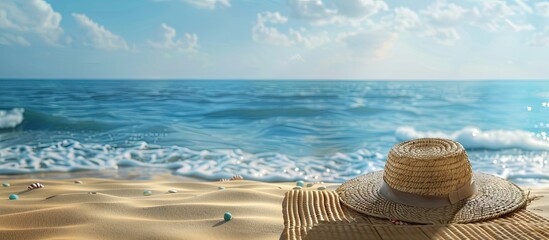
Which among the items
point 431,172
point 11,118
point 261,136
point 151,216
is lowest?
point 261,136

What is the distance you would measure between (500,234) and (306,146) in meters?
7.02

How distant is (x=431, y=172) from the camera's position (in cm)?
239

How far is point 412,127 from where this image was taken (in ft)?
42.2

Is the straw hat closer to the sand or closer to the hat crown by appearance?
the hat crown

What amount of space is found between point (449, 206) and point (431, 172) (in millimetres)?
187

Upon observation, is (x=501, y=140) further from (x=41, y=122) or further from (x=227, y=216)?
(x=41, y=122)

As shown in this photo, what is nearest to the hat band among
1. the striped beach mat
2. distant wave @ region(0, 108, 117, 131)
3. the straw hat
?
the straw hat

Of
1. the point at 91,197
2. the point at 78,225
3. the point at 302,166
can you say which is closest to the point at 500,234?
the point at 78,225

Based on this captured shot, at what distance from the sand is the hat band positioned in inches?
18.5

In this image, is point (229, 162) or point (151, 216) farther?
point (229, 162)

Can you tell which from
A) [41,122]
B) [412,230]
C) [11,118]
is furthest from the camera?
[11,118]

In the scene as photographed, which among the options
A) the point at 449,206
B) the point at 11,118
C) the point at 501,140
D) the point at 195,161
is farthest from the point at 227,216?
the point at 11,118

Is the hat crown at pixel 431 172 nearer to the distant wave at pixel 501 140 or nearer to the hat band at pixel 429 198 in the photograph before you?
the hat band at pixel 429 198

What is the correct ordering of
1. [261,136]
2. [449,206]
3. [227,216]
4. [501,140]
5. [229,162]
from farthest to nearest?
[261,136], [501,140], [229,162], [227,216], [449,206]
